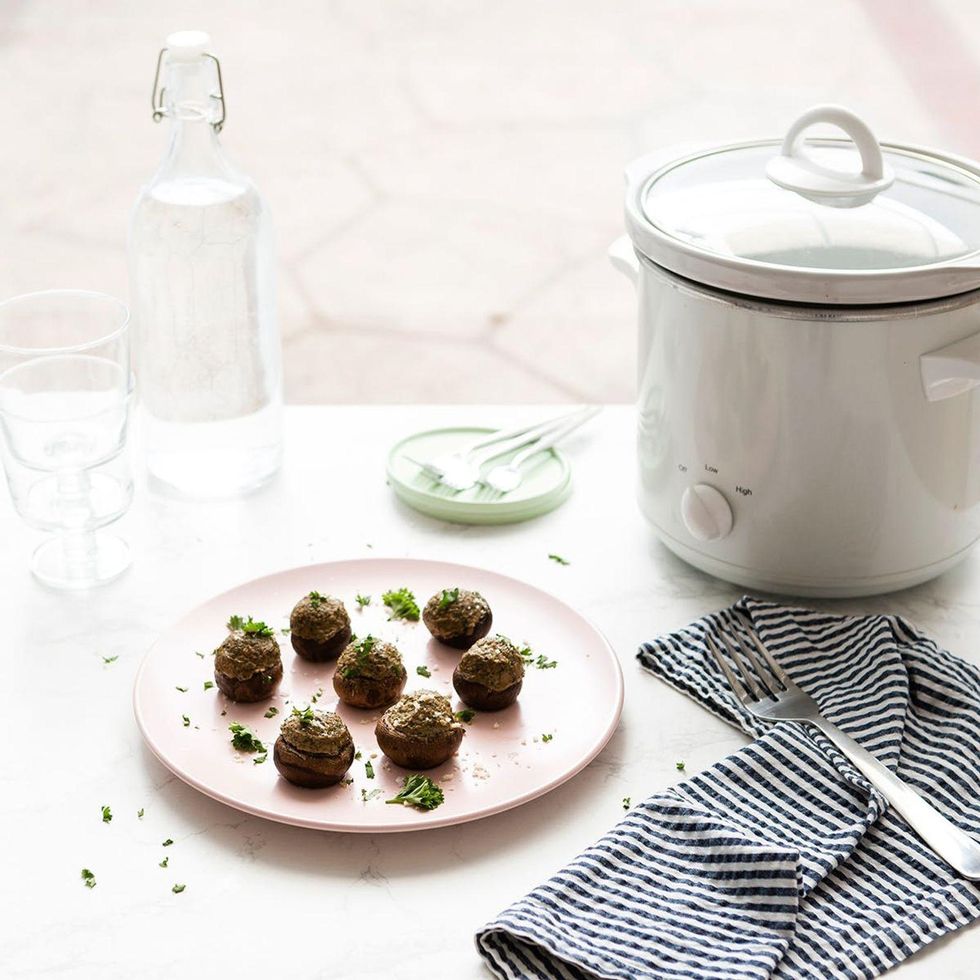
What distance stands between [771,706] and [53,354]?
57cm

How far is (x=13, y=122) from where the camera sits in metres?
3.51

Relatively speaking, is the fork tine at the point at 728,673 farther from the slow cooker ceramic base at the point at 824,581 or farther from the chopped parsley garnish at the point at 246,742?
the chopped parsley garnish at the point at 246,742

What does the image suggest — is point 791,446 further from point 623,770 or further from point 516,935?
point 516,935

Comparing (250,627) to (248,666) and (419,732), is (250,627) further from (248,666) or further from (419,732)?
(419,732)

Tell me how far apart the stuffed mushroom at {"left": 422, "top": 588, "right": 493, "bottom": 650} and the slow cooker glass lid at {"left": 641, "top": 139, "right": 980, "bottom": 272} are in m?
0.30

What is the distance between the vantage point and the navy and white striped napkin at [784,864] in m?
0.74

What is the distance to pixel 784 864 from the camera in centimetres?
76

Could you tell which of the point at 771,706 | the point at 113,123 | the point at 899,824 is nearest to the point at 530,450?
the point at 771,706

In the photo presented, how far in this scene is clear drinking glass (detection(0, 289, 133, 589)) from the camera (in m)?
1.05

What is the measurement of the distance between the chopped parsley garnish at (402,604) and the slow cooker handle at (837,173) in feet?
1.33

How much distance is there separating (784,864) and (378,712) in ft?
0.96

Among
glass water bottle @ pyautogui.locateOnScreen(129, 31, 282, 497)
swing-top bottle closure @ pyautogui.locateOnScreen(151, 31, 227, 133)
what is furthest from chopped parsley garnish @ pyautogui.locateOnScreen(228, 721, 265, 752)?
swing-top bottle closure @ pyautogui.locateOnScreen(151, 31, 227, 133)

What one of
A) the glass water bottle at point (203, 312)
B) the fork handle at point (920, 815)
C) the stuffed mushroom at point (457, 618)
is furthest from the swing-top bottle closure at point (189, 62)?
the fork handle at point (920, 815)

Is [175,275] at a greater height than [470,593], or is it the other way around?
[175,275]
